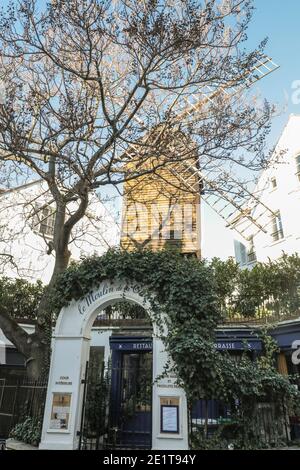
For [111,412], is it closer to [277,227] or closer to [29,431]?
[29,431]

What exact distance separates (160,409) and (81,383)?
184cm

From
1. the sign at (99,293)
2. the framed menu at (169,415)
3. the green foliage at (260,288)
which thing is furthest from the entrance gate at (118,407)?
the green foliage at (260,288)

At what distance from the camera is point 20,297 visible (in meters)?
15.1

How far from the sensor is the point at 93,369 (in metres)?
9.02

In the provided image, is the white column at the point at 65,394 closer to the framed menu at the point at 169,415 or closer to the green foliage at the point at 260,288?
the framed menu at the point at 169,415

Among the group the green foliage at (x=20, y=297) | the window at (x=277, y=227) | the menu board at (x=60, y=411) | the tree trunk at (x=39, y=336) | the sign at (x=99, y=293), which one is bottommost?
the menu board at (x=60, y=411)

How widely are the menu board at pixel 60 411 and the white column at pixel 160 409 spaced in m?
1.86

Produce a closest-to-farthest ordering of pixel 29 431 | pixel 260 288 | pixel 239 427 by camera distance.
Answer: pixel 239 427 → pixel 29 431 → pixel 260 288

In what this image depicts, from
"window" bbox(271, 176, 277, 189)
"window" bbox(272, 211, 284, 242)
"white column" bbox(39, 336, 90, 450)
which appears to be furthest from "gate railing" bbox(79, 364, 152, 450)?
"window" bbox(271, 176, 277, 189)

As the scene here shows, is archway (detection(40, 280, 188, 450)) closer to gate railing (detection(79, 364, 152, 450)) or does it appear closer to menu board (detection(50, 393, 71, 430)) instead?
menu board (detection(50, 393, 71, 430))

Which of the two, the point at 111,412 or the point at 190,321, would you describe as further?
the point at 111,412

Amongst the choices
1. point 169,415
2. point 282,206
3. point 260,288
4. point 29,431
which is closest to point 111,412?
point 29,431

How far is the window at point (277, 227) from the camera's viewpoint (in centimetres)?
1817

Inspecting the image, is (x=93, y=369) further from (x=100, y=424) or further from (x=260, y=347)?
(x=260, y=347)
